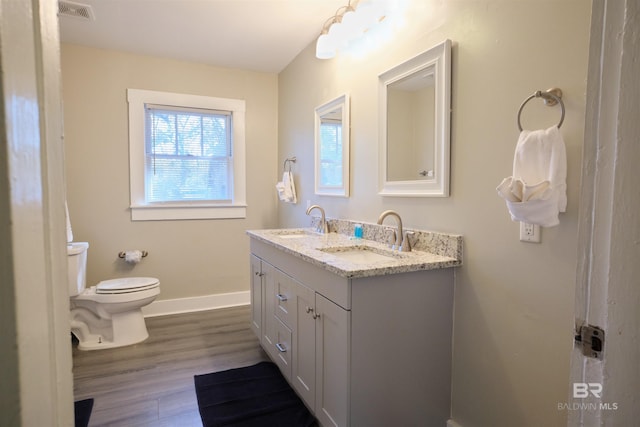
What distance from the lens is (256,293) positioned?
255 centimetres

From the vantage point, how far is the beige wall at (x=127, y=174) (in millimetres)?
3008

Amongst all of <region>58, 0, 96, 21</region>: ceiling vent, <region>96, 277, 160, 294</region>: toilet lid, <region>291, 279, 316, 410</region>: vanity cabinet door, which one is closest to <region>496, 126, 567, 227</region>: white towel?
<region>291, 279, 316, 410</region>: vanity cabinet door

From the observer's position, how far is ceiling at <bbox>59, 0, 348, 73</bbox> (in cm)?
236

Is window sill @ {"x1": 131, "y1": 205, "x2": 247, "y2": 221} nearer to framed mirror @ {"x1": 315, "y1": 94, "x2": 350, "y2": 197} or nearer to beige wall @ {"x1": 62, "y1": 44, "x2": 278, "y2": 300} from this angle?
Answer: beige wall @ {"x1": 62, "y1": 44, "x2": 278, "y2": 300}

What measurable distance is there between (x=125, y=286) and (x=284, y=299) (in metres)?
1.44

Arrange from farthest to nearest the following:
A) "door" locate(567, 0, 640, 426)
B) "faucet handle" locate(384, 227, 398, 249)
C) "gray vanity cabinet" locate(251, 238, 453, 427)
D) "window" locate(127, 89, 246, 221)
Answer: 1. "window" locate(127, 89, 246, 221)
2. "faucet handle" locate(384, 227, 398, 249)
3. "gray vanity cabinet" locate(251, 238, 453, 427)
4. "door" locate(567, 0, 640, 426)

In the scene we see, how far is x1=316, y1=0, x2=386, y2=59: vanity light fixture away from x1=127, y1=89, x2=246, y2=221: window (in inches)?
58.7

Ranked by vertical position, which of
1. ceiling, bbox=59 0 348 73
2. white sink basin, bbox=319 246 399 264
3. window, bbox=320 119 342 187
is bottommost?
white sink basin, bbox=319 246 399 264

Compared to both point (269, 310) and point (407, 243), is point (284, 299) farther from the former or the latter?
point (407, 243)

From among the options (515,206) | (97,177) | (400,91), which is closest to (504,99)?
(515,206)

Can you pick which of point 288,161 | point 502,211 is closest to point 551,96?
point 502,211

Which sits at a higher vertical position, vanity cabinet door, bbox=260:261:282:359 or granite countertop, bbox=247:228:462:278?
granite countertop, bbox=247:228:462:278

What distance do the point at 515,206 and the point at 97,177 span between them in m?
3.20

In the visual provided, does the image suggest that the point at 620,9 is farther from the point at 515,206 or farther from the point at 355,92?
the point at 355,92
